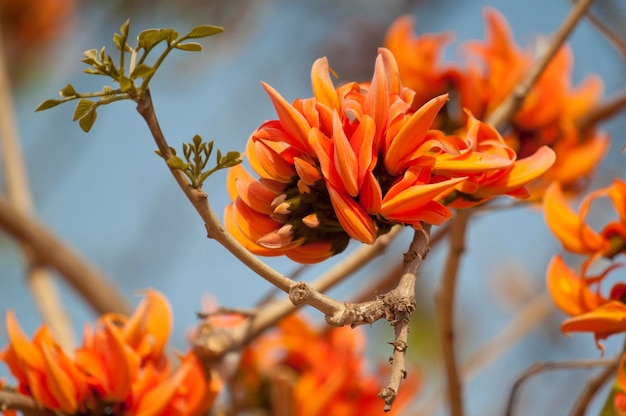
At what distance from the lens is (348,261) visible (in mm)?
815

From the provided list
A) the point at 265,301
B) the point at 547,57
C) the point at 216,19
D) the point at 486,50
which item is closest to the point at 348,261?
the point at 265,301

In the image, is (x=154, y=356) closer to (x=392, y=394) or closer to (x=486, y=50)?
(x=392, y=394)

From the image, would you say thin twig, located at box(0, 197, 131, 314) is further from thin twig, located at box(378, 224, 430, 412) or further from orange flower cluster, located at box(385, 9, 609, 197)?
thin twig, located at box(378, 224, 430, 412)

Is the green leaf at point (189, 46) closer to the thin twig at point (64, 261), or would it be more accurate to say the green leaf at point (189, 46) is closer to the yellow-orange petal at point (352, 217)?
the yellow-orange petal at point (352, 217)

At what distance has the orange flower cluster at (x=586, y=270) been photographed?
596mm

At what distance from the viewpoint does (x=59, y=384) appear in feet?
2.16

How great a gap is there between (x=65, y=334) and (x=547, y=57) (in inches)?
27.0

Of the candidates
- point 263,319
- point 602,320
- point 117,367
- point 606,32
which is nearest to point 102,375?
point 117,367

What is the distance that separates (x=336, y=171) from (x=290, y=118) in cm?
4

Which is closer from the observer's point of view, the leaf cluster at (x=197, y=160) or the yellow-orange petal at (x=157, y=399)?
the leaf cluster at (x=197, y=160)

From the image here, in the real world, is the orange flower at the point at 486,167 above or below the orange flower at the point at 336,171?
above

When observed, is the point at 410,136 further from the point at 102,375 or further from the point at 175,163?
the point at 102,375

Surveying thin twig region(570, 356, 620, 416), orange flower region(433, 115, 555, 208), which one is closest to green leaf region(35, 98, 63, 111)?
orange flower region(433, 115, 555, 208)

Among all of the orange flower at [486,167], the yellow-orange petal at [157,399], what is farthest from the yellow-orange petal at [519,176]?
the yellow-orange petal at [157,399]
